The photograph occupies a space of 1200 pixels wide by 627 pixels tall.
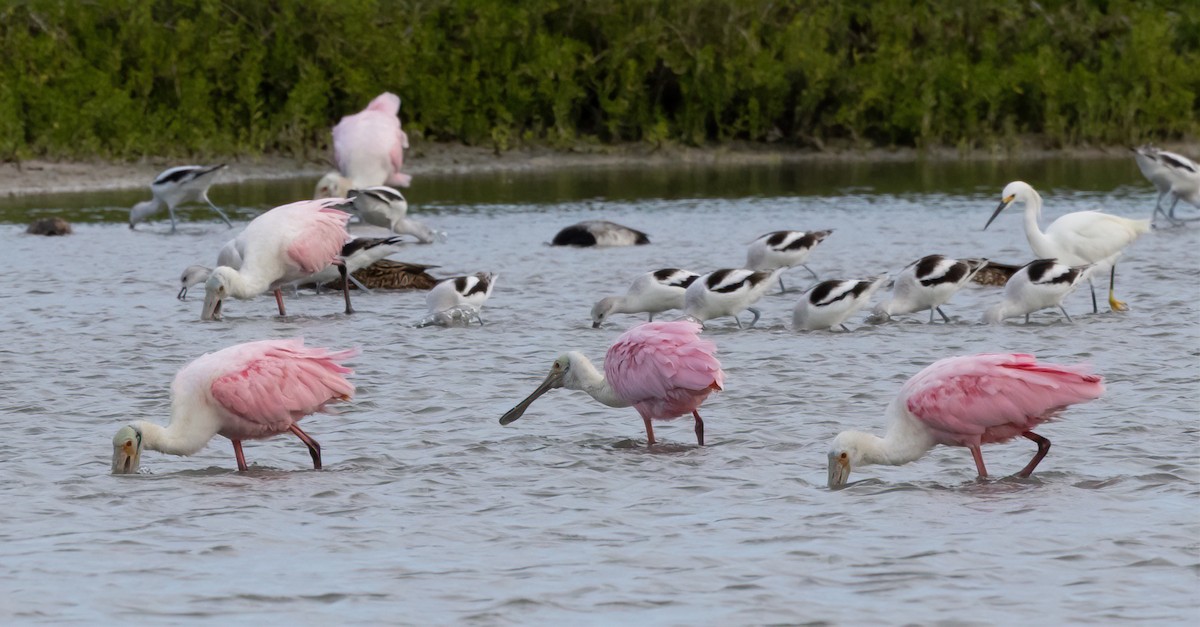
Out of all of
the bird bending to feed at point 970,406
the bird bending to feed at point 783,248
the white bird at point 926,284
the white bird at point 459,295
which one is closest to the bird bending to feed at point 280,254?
the white bird at point 459,295

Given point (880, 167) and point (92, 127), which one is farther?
point (880, 167)

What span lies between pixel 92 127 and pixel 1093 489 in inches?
784

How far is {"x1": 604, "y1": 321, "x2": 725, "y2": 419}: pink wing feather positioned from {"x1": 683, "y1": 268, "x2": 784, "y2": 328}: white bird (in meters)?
3.18

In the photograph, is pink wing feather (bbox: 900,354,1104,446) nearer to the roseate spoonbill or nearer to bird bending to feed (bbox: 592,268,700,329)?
bird bending to feed (bbox: 592,268,700,329)

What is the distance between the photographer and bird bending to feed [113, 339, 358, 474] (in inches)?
279

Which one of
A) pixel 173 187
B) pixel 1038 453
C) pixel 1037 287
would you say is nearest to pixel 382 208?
pixel 173 187

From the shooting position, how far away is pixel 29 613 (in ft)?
17.2

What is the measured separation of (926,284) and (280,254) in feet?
13.6

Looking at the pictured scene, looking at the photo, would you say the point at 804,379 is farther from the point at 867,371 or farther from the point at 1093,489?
the point at 1093,489

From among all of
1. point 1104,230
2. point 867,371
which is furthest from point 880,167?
point 867,371

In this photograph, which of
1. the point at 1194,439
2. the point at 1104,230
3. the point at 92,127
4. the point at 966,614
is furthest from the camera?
the point at 92,127

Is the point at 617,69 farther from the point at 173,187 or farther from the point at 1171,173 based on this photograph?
the point at 1171,173

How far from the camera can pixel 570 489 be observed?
22.6 feet

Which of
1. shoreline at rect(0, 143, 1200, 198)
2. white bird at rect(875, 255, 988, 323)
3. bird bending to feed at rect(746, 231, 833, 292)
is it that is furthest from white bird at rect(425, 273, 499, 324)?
shoreline at rect(0, 143, 1200, 198)
